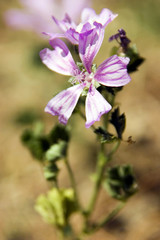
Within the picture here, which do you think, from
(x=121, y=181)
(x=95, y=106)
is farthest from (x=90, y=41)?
(x=121, y=181)

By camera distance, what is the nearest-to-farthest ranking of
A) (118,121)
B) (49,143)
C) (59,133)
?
(118,121)
(59,133)
(49,143)

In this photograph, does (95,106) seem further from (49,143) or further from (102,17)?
(49,143)

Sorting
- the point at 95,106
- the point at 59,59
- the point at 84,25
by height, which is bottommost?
the point at 95,106

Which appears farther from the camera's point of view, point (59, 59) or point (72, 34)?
point (59, 59)

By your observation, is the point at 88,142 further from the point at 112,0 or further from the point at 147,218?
the point at 112,0

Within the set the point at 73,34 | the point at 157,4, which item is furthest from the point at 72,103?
the point at 157,4

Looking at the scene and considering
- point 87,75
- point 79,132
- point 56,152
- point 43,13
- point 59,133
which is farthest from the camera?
point 43,13

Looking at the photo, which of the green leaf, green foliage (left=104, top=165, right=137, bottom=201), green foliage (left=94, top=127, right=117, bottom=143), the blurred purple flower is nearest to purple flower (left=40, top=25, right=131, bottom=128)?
green foliage (left=94, top=127, right=117, bottom=143)
